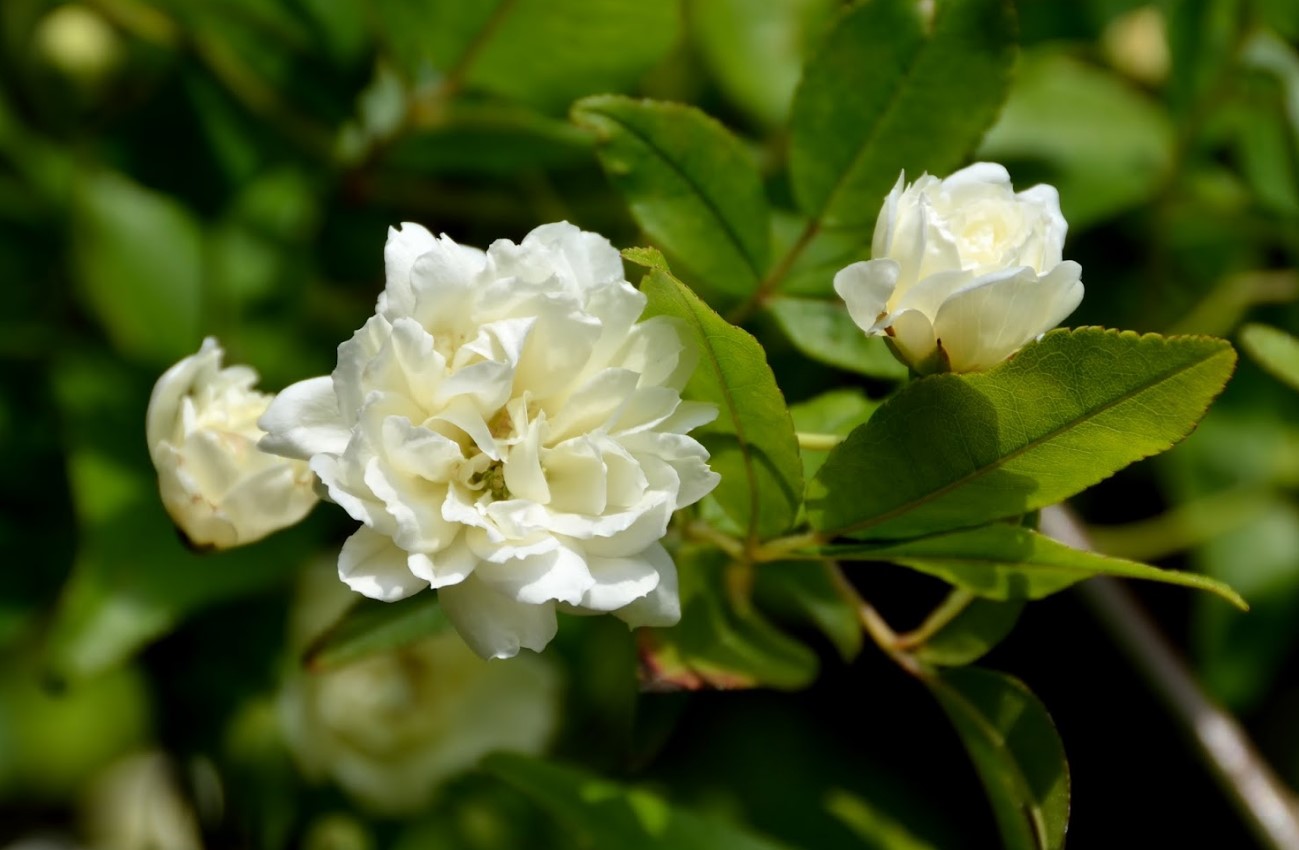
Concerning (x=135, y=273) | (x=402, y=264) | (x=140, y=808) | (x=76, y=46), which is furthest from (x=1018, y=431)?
(x=140, y=808)

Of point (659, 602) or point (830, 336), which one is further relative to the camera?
point (830, 336)

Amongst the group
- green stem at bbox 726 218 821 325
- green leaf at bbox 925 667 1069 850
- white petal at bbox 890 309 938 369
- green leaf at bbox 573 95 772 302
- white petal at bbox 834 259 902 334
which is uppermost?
white petal at bbox 834 259 902 334

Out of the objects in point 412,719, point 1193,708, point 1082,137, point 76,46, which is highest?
point 1082,137

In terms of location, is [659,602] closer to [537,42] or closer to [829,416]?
[829,416]

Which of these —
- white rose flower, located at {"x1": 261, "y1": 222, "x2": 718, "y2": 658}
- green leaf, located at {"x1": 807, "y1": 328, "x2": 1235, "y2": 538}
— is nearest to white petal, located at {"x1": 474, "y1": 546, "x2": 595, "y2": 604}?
white rose flower, located at {"x1": 261, "y1": 222, "x2": 718, "y2": 658}

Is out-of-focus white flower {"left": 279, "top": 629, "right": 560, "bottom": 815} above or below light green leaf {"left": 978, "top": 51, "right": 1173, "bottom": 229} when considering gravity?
below

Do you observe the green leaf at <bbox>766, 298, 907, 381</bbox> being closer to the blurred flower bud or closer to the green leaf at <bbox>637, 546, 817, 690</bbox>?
the green leaf at <bbox>637, 546, 817, 690</bbox>
